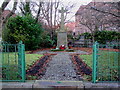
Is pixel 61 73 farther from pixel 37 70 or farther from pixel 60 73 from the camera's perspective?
pixel 37 70

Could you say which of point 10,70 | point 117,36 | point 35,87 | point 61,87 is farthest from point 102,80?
point 117,36

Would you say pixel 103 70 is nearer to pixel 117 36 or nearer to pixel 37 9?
pixel 117 36

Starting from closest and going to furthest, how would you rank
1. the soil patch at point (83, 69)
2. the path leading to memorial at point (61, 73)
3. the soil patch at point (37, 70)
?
the path leading to memorial at point (61, 73), the soil patch at point (37, 70), the soil patch at point (83, 69)

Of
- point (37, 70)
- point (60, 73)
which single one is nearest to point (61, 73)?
point (60, 73)

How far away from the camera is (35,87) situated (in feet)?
12.1

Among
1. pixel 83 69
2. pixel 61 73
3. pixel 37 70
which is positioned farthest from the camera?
pixel 83 69

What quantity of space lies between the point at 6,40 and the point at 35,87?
11.9 metres

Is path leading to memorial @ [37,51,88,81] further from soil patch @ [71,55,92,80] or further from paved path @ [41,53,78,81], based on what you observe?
soil patch @ [71,55,92,80]

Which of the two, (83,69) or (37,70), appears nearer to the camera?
(37,70)

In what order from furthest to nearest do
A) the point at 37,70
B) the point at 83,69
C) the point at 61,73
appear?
1. the point at 83,69
2. the point at 37,70
3. the point at 61,73

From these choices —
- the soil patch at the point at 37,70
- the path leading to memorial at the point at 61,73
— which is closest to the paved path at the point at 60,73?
the path leading to memorial at the point at 61,73

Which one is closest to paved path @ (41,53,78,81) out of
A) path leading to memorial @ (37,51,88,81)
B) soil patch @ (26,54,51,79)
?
→ path leading to memorial @ (37,51,88,81)

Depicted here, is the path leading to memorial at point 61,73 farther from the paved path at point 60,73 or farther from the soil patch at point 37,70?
the soil patch at point 37,70

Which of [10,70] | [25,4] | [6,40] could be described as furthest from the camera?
[25,4]
